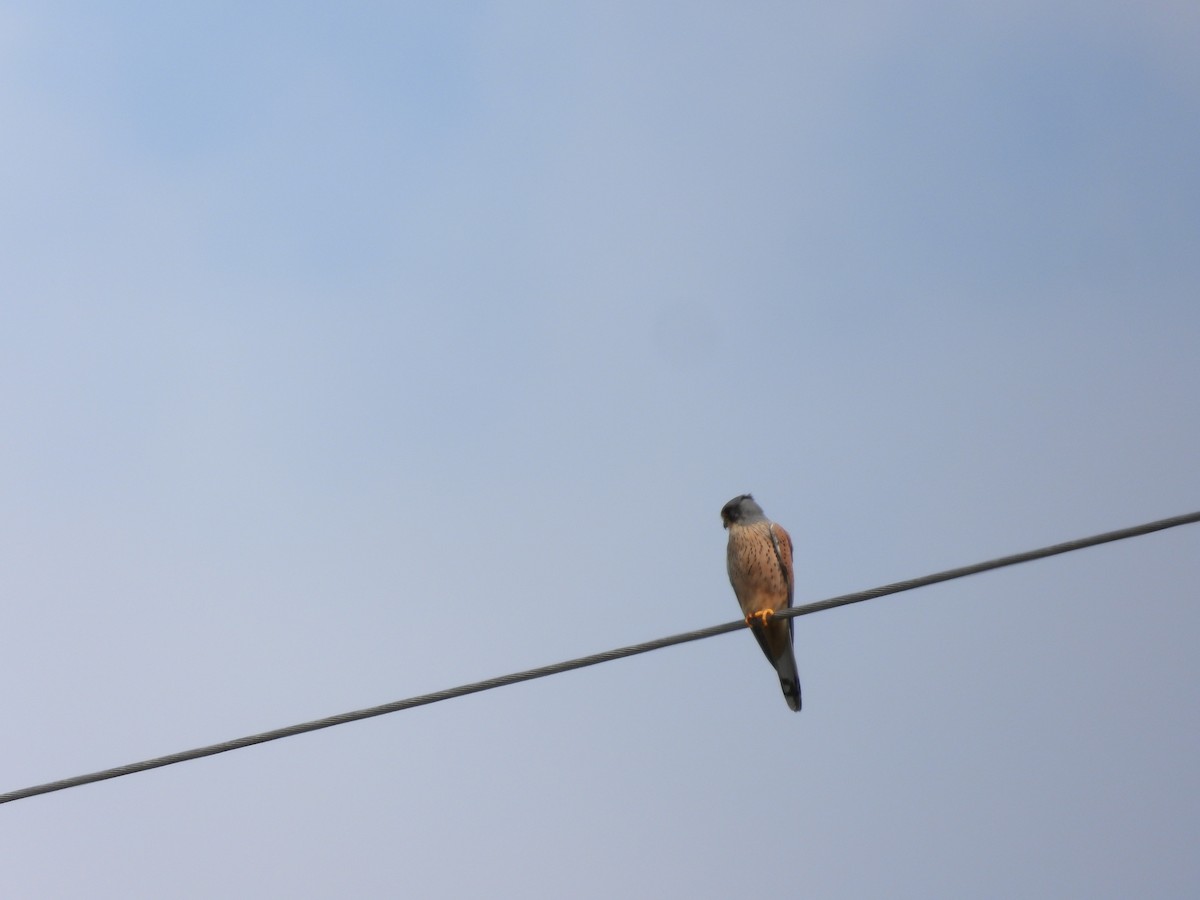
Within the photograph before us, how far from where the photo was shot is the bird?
952 cm

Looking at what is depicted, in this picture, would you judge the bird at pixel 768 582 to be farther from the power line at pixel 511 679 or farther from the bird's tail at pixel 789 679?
the power line at pixel 511 679

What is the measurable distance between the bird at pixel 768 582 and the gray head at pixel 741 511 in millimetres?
68

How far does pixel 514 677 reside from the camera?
5.56 m

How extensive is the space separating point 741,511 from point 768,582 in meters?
0.76

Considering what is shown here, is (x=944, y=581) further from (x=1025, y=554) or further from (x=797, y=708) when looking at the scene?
(x=797, y=708)

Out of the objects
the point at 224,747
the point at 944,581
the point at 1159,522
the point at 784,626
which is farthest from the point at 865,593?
the point at 784,626

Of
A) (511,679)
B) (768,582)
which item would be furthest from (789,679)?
(511,679)

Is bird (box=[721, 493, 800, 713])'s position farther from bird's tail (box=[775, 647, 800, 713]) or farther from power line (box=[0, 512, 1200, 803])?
power line (box=[0, 512, 1200, 803])

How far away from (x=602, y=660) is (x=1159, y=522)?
210 centimetres

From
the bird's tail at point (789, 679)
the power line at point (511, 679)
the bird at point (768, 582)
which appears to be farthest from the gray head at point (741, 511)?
the power line at point (511, 679)

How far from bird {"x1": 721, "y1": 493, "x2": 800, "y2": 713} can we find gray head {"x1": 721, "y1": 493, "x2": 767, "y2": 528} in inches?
2.7

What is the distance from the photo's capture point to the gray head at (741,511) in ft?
33.4

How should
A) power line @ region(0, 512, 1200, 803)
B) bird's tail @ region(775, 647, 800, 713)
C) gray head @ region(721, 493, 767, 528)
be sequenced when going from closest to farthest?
power line @ region(0, 512, 1200, 803)
bird's tail @ region(775, 647, 800, 713)
gray head @ region(721, 493, 767, 528)

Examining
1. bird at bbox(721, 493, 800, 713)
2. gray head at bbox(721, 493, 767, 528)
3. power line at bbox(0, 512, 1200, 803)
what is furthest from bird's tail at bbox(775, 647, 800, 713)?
power line at bbox(0, 512, 1200, 803)
